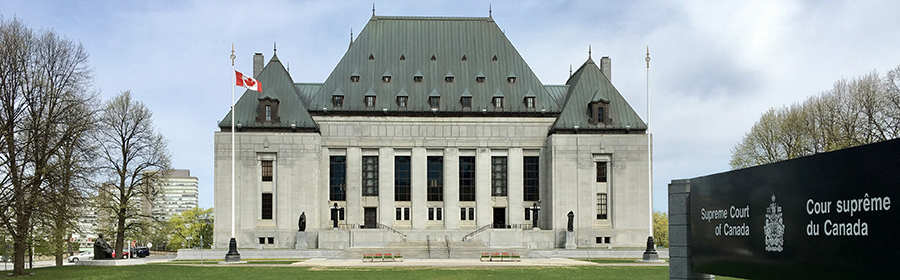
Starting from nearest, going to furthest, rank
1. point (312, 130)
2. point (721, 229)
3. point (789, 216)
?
point (789, 216)
point (721, 229)
point (312, 130)

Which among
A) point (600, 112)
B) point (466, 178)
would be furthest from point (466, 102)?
point (600, 112)

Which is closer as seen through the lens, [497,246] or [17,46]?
[17,46]

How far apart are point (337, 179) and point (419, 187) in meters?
7.27

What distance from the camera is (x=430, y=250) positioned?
5488 cm

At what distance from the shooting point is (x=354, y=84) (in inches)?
2776

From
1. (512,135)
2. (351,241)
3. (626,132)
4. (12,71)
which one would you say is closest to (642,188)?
(626,132)

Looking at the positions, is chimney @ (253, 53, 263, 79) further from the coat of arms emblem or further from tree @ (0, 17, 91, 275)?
the coat of arms emblem

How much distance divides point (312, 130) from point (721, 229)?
55.8 metres

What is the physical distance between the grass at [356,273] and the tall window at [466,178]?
104 ft

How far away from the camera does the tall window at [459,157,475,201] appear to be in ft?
229

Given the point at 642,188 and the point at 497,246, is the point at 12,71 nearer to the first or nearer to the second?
the point at 497,246

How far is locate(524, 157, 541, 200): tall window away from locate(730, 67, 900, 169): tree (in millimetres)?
16489

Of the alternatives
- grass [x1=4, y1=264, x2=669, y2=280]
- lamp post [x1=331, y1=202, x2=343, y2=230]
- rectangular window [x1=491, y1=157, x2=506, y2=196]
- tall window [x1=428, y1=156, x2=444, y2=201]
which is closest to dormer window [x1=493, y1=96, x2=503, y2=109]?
rectangular window [x1=491, y1=157, x2=506, y2=196]

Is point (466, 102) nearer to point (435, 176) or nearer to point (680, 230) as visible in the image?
point (435, 176)
